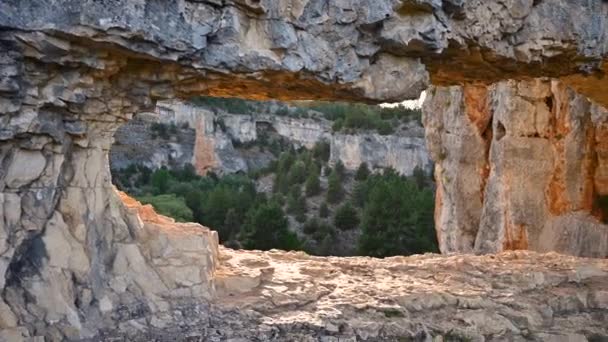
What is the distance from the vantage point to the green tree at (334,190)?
2792 centimetres

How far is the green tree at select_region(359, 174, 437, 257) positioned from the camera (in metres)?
19.2

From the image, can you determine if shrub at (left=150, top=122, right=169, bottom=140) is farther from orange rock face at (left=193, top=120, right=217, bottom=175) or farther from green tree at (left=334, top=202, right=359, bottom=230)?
green tree at (left=334, top=202, right=359, bottom=230)

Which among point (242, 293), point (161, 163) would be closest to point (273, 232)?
point (242, 293)

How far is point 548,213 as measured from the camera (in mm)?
12305

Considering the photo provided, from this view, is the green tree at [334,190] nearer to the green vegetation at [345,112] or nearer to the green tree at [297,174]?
the green tree at [297,174]

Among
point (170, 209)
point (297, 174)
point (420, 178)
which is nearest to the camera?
point (170, 209)

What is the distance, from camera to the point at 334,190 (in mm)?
28172

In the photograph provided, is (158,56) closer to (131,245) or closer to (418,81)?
(131,245)

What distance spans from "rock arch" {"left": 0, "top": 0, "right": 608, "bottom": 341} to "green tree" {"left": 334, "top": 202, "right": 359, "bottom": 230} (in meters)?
16.7

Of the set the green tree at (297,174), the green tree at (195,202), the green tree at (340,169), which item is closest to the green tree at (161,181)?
the green tree at (195,202)

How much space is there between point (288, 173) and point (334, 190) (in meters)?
2.86

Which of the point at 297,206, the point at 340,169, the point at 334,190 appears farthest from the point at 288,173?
the point at 297,206

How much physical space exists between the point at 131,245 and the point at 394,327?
248 centimetres

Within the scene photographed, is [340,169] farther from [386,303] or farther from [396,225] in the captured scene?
[386,303]
